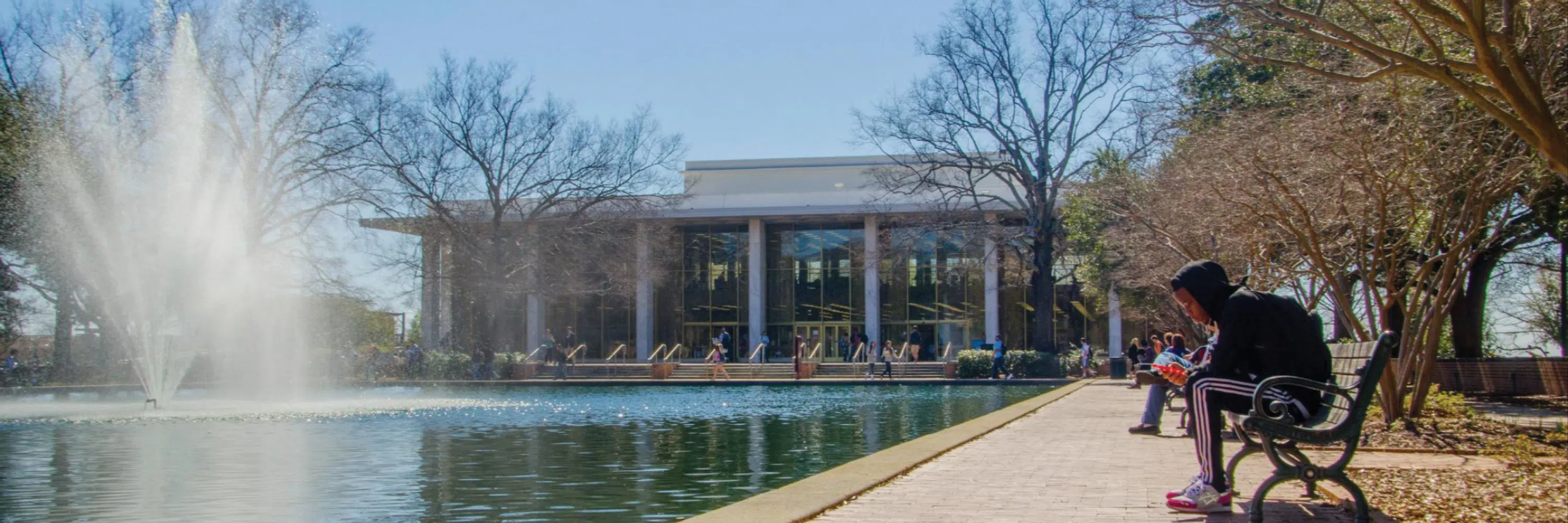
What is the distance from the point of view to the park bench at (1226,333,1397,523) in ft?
19.8

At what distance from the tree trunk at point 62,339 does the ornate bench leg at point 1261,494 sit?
36.1 metres

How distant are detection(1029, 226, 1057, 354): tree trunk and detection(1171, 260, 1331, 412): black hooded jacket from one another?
115ft

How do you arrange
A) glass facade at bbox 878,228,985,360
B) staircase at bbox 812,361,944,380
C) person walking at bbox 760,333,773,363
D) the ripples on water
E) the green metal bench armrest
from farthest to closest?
glass facade at bbox 878,228,985,360 < person walking at bbox 760,333,773,363 < staircase at bbox 812,361,944,380 < the ripples on water < the green metal bench armrest

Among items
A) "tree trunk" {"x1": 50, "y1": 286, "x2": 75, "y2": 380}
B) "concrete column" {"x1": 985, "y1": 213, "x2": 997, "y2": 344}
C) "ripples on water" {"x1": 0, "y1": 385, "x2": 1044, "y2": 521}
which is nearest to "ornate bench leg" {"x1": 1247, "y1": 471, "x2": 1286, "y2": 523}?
"ripples on water" {"x1": 0, "y1": 385, "x2": 1044, "y2": 521}

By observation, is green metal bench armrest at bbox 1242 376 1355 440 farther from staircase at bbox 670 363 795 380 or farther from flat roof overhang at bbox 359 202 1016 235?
flat roof overhang at bbox 359 202 1016 235

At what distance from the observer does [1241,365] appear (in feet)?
21.4

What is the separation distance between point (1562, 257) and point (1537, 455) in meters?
13.6

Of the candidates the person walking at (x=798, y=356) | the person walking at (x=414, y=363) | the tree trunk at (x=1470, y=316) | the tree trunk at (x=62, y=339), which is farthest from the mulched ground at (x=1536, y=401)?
the tree trunk at (x=62, y=339)

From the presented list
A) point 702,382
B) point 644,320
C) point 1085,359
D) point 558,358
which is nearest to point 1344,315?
point 702,382

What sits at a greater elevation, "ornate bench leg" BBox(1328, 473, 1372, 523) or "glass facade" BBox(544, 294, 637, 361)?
"glass facade" BBox(544, 294, 637, 361)

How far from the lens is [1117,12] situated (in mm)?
9898

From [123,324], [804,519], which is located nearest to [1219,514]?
[804,519]

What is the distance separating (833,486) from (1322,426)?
2.75 m

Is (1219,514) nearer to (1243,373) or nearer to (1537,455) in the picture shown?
(1243,373)
